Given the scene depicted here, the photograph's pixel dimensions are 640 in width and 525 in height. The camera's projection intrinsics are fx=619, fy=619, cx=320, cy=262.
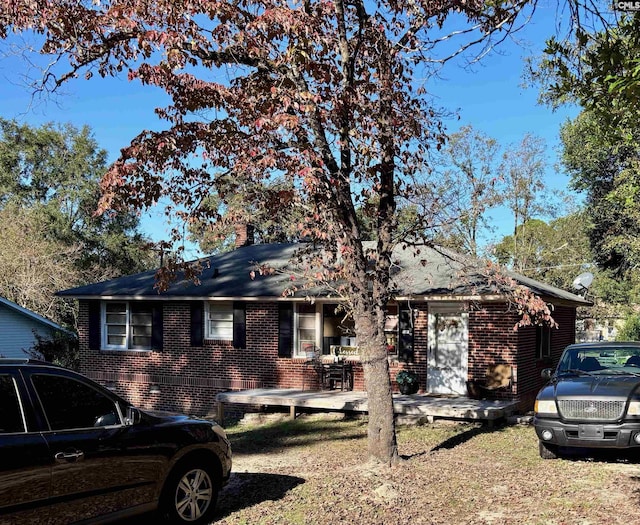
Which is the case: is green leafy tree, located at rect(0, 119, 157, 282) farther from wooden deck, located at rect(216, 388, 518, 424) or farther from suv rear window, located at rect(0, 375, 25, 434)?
suv rear window, located at rect(0, 375, 25, 434)

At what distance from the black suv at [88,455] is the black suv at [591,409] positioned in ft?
15.7

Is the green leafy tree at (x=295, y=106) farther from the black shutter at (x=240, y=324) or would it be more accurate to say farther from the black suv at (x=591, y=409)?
the black shutter at (x=240, y=324)

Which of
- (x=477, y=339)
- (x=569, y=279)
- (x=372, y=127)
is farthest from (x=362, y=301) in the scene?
(x=569, y=279)

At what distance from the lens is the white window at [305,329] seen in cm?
1591

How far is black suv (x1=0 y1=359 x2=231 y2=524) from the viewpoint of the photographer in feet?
15.5

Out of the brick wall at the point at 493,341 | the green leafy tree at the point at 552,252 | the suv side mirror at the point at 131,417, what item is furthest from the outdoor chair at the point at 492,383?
the green leafy tree at the point at 552,252

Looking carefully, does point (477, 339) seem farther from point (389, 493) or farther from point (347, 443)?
point (389, 493)

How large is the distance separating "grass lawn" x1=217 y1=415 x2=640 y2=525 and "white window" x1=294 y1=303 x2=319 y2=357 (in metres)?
5.09

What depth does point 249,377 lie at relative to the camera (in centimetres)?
1638

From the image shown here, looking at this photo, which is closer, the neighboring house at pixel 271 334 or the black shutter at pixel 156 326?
the neighboring house at pixel 271 334

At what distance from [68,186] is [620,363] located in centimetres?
3587

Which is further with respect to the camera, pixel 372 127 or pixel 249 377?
pixel 249 377

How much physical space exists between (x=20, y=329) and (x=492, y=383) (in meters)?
18.7

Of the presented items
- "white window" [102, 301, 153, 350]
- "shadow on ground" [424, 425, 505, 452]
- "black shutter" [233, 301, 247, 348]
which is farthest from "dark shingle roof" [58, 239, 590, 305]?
"shadow on ground" [424, 425, 505, 452]
